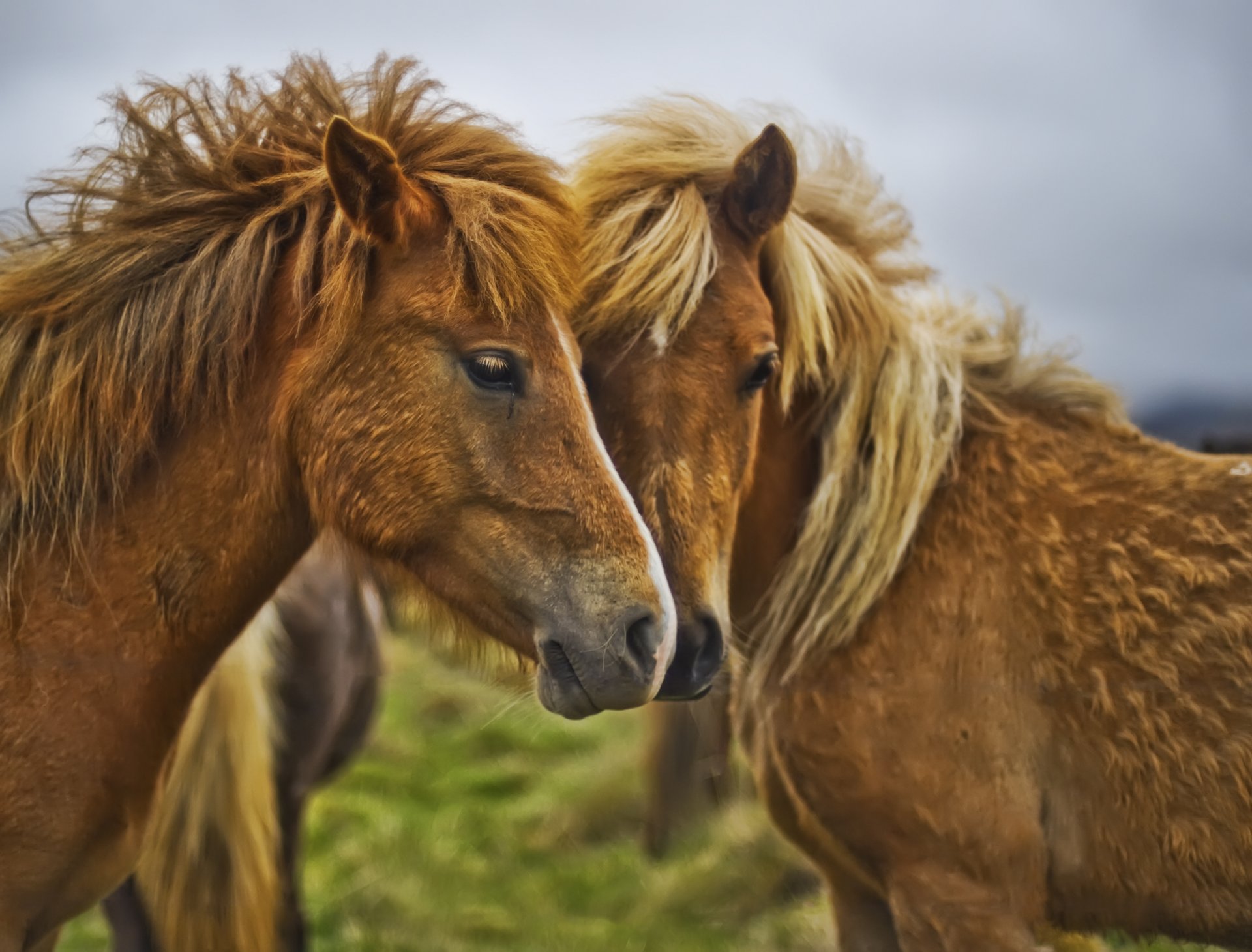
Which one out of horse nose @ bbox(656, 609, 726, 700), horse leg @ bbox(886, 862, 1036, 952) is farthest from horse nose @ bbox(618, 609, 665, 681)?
horse leg @ bbox(886, 862, 1036, 952)

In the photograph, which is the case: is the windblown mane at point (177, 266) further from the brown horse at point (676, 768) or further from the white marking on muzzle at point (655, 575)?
the brown horse at point (676, 768)

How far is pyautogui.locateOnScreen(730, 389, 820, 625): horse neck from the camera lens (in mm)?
3045

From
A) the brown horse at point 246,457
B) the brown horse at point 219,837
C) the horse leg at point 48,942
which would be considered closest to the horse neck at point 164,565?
the brown horse at point 246,457

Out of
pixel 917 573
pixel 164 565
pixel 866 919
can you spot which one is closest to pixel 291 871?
pixel 866 919

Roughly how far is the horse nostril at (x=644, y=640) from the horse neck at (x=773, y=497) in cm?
94

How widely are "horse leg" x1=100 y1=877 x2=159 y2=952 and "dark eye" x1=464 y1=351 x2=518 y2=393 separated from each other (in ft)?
8.09

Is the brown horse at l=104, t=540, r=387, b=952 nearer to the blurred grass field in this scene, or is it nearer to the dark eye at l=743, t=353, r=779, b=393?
the blurred grass field

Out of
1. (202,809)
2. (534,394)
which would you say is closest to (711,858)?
(202,809)

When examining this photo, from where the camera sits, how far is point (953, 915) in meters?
2.65

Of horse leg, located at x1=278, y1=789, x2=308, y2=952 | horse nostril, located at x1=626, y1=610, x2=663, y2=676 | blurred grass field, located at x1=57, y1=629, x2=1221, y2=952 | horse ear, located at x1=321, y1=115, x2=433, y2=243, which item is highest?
horse ear, located at x1=321, y1=115, x2=433, y2=243

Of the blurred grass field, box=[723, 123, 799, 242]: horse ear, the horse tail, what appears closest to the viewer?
box=[723, 123, 799, 242]: horse ear

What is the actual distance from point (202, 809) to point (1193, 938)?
115 inches

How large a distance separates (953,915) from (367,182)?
2154mm

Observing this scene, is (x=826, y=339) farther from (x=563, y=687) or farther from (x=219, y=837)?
(x=219, y=837)
